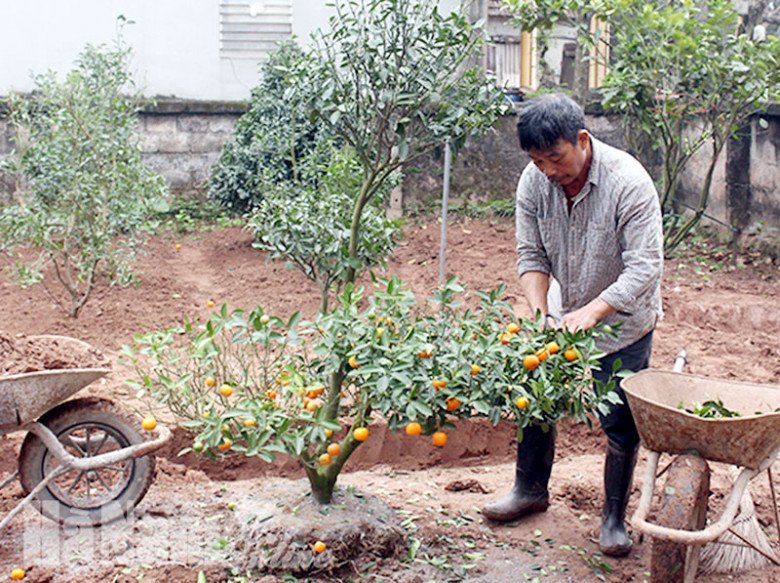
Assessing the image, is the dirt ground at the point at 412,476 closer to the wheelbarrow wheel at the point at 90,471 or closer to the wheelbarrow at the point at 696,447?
the wheelbarrow wheel at the point at 90,471

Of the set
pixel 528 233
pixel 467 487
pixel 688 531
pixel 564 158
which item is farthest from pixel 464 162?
pixel 688 531

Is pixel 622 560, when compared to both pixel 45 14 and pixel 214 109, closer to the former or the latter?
pixel 214 109

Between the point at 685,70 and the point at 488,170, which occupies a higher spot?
the point at 685,70

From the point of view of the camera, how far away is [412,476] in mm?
5375

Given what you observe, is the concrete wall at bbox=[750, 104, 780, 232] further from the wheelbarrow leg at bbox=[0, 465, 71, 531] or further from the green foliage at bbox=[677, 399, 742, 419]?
the wheelbarrow leg at bbox=[0, 465, 71, 531]

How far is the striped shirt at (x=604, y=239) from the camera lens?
3967 millimetres

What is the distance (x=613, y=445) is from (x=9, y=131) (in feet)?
31.5

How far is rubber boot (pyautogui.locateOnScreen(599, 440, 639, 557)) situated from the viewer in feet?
14.0

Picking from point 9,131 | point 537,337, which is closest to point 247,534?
point 537,337

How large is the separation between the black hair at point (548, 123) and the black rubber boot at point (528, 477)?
137 cm

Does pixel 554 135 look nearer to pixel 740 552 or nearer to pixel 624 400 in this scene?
pixel 624 400

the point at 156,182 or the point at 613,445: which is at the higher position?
the point at 156,182

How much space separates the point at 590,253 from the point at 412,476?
1.80 meters

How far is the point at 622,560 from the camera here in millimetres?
4312
